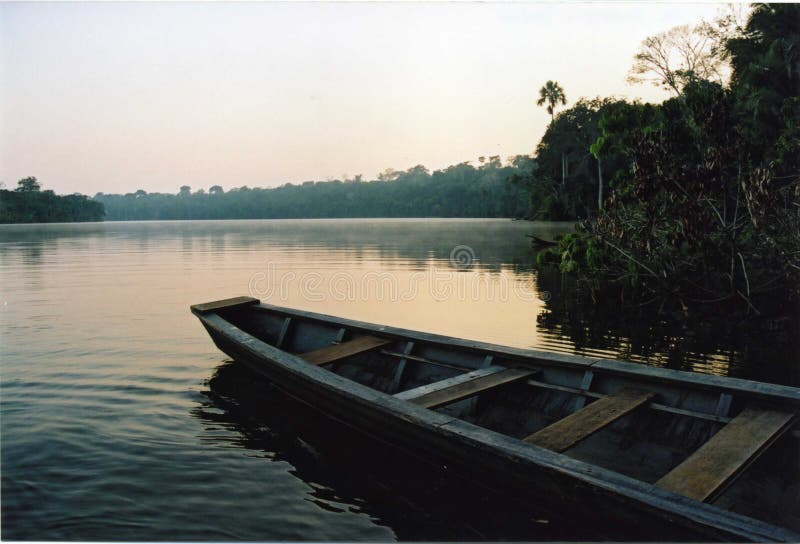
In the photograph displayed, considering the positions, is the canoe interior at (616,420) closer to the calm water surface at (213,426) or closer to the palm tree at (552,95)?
the calm water surface at (213,426)

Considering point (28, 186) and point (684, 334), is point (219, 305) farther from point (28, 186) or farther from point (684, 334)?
point (28, 186)

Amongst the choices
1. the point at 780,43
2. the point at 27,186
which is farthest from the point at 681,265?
the point at 27,186

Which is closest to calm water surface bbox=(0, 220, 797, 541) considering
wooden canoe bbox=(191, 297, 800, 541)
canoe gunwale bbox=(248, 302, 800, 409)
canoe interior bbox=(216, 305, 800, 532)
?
wooden canoe bbox=(191, 297, 800, 541)

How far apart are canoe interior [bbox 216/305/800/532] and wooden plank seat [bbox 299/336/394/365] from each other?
0.10m

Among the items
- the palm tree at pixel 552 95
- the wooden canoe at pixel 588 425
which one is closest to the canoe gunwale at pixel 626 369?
the wooden canoe at pixel 588 425

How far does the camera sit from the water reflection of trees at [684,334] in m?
8.35

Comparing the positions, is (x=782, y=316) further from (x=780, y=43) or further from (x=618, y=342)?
(x=780, y=43)

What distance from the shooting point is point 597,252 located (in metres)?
14.2

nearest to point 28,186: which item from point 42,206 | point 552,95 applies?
Answer: point 42,206

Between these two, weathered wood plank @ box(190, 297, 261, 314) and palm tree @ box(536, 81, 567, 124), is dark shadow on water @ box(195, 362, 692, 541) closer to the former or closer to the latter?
weathered wood plank @ box(190, 297, 261, 314)

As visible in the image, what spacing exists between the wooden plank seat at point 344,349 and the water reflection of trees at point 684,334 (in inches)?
154

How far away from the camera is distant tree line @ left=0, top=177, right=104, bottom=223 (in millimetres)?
86438

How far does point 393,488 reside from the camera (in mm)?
4531

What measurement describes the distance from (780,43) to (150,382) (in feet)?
79.1
